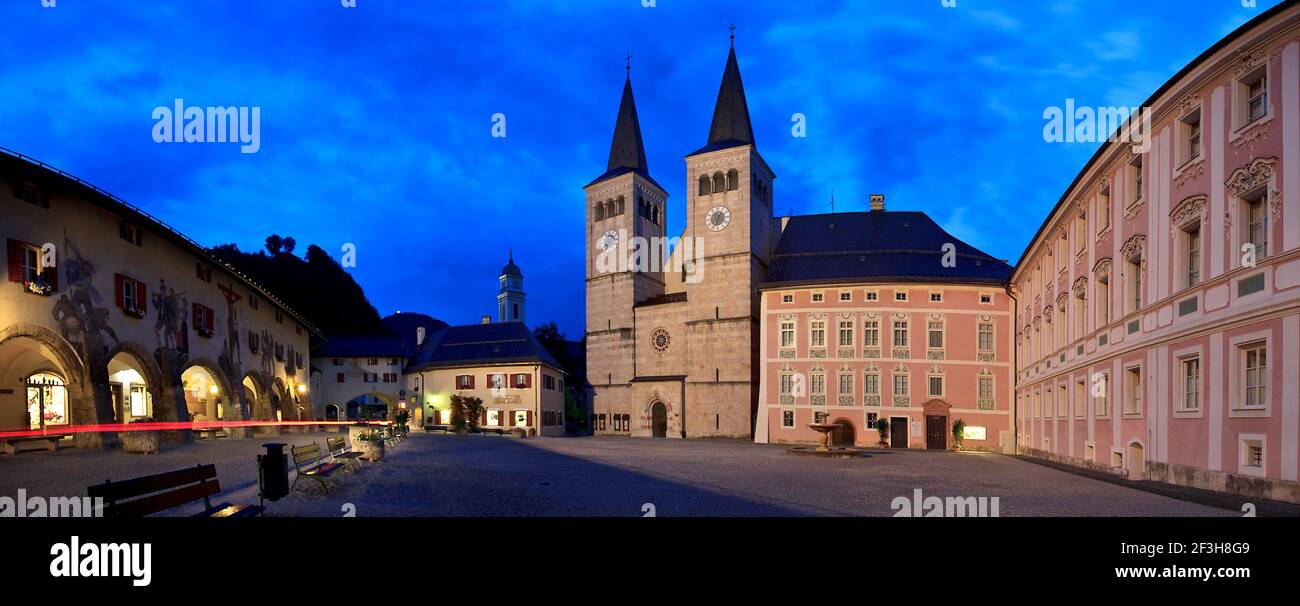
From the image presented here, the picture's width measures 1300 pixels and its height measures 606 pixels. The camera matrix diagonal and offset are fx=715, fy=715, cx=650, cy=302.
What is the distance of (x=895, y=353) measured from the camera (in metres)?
44.0

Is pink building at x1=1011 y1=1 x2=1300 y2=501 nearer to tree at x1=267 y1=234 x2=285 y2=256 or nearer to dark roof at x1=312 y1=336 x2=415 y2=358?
dark roof at x1=312 y1=336 x2=415 y2=358

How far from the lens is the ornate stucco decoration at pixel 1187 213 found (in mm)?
15727

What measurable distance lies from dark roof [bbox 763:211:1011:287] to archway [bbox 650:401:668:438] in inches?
515

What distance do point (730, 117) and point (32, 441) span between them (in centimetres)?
4834

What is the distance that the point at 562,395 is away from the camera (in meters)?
65.4

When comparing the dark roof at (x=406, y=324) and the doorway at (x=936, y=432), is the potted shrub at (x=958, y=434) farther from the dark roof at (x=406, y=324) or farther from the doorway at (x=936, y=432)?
the dark roof at (x=406, y=324)

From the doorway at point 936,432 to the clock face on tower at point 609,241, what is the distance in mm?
30137

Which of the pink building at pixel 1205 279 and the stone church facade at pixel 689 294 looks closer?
the pink building at pixel 1205 279

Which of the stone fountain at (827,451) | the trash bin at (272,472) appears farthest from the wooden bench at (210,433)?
the stone fountain at (827,451)

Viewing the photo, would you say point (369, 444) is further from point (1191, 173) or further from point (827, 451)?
point (1191, 173)
